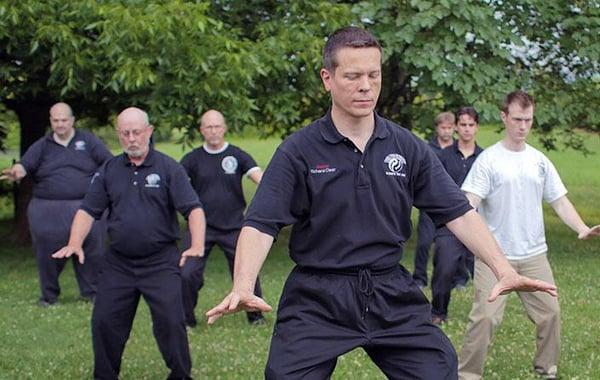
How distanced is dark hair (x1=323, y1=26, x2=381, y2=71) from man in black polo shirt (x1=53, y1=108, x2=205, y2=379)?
3208mm

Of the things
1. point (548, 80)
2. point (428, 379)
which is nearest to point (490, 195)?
point (428, 379)

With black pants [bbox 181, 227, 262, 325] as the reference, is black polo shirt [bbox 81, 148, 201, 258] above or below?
above

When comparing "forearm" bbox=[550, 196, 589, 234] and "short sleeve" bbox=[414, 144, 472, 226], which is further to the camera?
"forearm" bbox=[550, 196, 589, 234]

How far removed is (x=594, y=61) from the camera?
1556 cm

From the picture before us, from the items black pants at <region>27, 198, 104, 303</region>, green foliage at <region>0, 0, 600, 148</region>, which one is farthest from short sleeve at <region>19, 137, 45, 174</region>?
green foliage at <region>0, 0, 600, 148</region>

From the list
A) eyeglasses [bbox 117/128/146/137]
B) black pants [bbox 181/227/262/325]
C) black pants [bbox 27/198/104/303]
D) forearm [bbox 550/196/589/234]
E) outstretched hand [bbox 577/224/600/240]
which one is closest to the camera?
outstretched hand [bbox 577/224/600/240]

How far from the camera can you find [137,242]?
25.0 feet

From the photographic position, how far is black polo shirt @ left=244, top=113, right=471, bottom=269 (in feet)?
15.0

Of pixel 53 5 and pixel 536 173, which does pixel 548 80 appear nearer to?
pixel 53 5

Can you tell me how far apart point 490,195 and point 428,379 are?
295 cm

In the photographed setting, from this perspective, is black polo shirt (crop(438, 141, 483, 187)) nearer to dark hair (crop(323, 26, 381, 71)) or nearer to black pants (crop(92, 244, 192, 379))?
black pants (crop(92, 244, 192, 379))

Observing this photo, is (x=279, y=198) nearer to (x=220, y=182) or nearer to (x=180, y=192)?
(x=180, y=192)

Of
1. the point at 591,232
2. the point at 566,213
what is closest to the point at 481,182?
the point at 566,213

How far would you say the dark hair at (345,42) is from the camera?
4.52 meters
